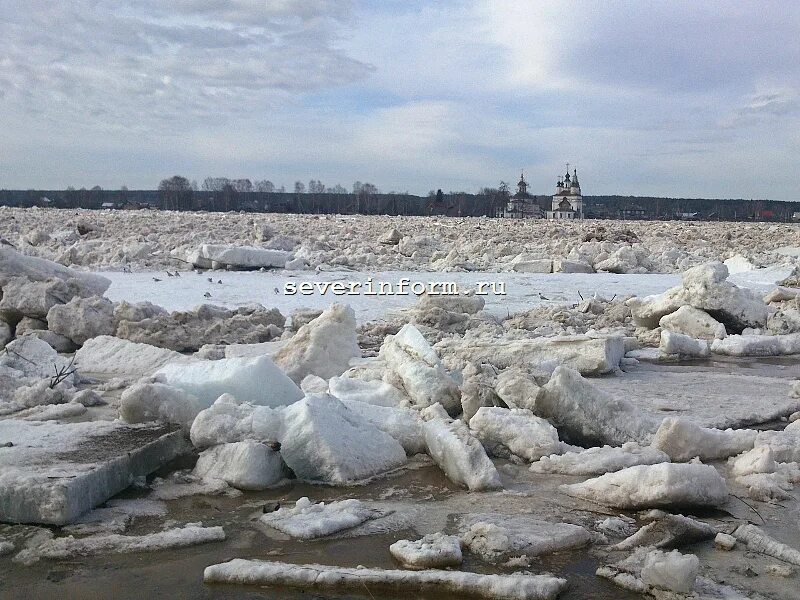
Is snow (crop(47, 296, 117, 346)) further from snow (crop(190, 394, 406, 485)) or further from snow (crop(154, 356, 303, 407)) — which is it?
snow (crop(190, 394, 406, 485))

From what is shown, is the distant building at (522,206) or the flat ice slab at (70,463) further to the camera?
the distant building at (522,206)

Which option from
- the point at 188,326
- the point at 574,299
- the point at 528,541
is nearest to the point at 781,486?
the point at 528,541

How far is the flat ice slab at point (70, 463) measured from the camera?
9.82ft

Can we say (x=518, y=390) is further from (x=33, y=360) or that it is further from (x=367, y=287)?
(x=367, y=287)

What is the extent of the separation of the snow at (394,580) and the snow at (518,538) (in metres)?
0.23

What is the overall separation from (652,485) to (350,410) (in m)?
1.58

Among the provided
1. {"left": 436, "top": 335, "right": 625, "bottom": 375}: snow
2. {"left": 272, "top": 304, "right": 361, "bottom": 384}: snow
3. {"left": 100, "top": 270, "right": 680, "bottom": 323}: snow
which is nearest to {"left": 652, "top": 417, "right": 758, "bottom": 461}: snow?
{"left": 436, "top": 335, "right": 625, "bottom": 375}: snow

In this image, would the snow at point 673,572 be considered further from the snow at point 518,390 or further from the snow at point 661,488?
the snow at point 518,390

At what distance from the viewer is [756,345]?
7352 millimetres

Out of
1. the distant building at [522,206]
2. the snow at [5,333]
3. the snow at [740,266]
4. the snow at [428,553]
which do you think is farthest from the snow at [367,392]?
the distant building at [522,206]

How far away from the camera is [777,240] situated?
24047 millimetres

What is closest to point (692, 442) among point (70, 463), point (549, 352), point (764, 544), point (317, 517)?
point (764, 544)

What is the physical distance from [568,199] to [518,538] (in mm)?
74576

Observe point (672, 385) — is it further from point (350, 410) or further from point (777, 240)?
point (777, 240)
